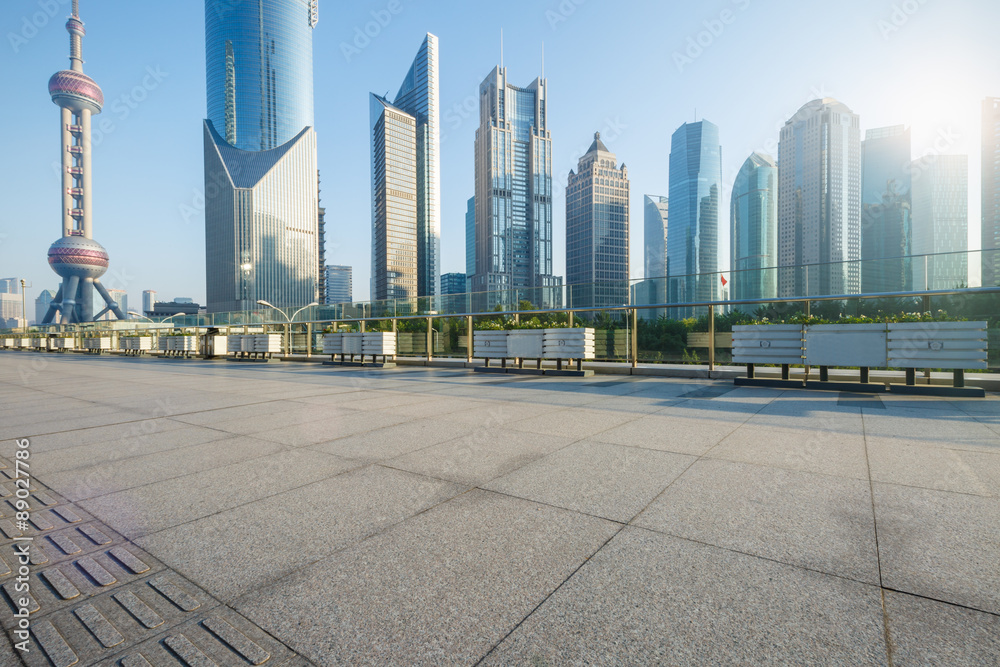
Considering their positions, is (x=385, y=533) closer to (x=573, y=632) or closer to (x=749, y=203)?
(x=573, y=632)

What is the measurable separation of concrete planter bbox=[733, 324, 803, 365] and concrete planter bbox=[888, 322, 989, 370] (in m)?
1.25

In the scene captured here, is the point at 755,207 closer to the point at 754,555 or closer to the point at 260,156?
the point at 260,156

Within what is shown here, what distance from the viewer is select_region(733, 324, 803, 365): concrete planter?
802cm

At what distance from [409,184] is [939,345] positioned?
622 feet

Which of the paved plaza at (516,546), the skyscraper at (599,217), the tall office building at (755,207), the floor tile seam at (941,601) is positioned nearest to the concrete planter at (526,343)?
the paved plaza at (516,546)

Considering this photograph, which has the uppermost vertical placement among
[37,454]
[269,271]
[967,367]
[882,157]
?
[882,157]

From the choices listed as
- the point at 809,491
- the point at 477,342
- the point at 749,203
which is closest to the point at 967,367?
the point at 809,491

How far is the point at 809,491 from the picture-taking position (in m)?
2.91

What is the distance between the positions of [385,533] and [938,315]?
905cm

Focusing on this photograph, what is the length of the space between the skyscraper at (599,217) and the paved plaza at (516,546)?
531 feet

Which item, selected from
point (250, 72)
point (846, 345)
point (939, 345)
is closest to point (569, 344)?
point (846, 345)

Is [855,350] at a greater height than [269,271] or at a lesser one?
lesser

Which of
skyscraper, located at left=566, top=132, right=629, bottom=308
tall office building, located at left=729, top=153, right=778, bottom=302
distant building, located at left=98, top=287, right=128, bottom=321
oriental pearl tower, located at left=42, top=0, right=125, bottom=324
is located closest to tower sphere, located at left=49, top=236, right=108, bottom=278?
oriental pearl tower, located at left=42, top=0, right=125, bottom=324

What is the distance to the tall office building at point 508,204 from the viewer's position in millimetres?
182500
